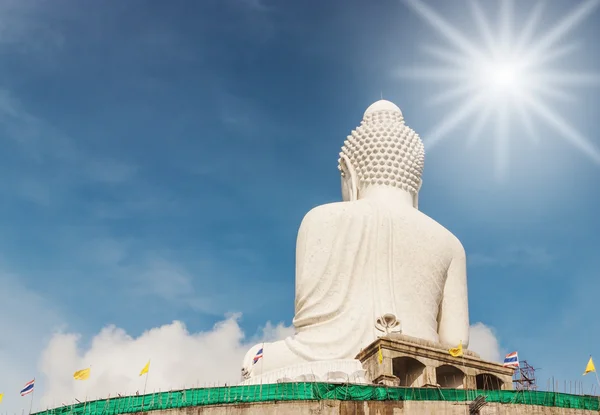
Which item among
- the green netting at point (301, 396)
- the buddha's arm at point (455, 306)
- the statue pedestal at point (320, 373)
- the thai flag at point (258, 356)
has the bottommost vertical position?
the green netting at point (301, 396)

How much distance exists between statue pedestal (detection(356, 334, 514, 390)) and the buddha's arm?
2505 mm

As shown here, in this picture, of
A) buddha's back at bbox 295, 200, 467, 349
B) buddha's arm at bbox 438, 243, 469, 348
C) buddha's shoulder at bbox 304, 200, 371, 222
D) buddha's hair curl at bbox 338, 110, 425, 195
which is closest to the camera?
buddha's back at bbox 295, 200, 467, 349

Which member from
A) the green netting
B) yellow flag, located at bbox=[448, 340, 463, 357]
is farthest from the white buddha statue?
the green netting

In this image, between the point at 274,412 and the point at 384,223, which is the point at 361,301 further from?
the point at 274,412

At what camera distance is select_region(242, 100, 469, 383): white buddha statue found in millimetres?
21312

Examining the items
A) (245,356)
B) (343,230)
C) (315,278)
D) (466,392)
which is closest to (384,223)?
(343,230)

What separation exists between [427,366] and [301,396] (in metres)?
4.49

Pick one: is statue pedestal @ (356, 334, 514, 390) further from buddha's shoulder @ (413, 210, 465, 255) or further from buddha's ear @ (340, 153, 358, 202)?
buddha's ear @ (340, 153, 358, 202)

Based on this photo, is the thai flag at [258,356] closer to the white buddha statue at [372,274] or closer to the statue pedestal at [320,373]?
the white buddha statue at [372,274]

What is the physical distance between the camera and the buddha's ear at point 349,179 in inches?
999

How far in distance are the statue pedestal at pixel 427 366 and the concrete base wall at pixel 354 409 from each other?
2315 millimetres

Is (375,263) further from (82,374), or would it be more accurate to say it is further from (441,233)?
(82,374)

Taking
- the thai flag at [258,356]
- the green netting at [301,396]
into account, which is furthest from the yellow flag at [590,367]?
the thai flag at [258,356]

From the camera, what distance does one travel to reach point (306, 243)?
2328 cm
